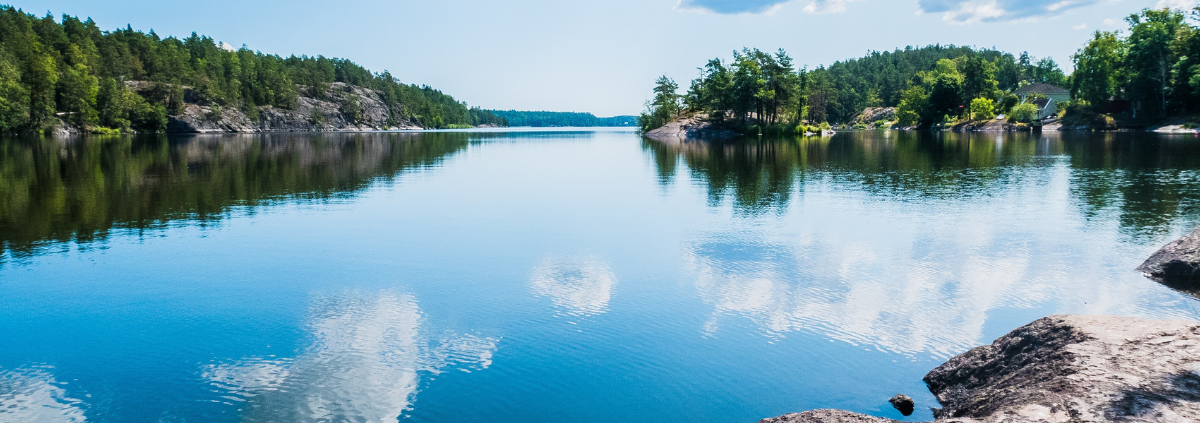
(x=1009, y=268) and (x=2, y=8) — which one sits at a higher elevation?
(x=2, y=8)

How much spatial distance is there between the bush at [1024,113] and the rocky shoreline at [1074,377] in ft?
448

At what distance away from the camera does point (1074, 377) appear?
6836 mm

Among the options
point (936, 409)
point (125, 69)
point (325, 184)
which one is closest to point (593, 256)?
point (936, 409)

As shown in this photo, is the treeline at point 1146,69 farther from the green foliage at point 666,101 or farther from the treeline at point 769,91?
the green foliage at point 666,101

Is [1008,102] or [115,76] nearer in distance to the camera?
[115,76]

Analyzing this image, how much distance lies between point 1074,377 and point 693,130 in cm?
11570

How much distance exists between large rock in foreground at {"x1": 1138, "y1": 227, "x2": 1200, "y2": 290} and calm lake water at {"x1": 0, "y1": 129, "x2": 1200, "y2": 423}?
0.51 meters

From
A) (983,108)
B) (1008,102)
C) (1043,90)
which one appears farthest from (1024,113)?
(1043,90)

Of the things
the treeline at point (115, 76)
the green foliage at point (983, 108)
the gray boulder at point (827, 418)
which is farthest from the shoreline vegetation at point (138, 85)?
the green foliage at point (983, 108)

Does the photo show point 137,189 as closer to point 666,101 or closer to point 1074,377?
point 1074,377

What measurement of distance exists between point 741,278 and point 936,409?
6351 mm

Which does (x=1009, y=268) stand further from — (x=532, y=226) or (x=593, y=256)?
(x=532, y=226)

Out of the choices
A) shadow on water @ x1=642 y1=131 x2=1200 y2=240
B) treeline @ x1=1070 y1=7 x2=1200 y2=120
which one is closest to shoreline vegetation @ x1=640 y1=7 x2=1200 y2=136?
treeline @ x1=1070 y1=7 x2=1200 y2=120

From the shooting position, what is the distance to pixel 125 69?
439 feet
